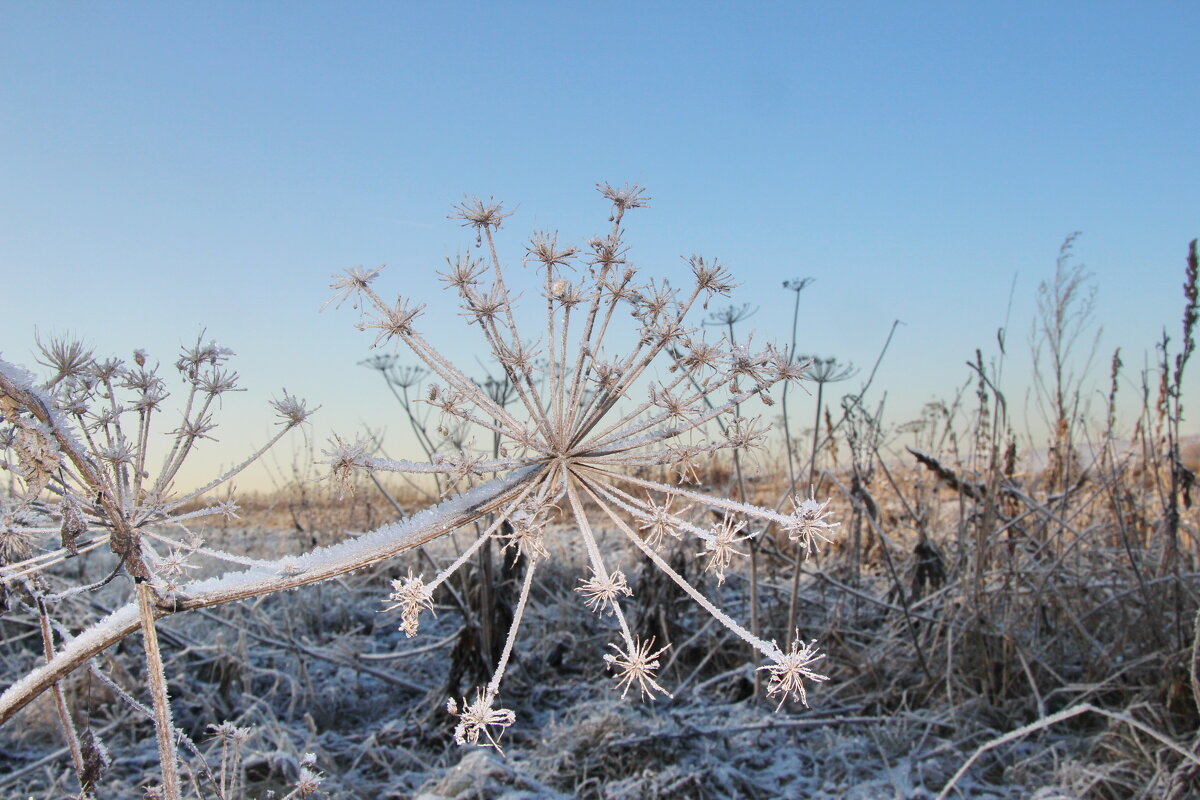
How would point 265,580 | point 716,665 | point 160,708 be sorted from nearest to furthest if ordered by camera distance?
point 265,580 → point 160,708 → point 716,665

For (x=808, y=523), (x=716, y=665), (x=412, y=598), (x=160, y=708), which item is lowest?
(x=716, y=665)

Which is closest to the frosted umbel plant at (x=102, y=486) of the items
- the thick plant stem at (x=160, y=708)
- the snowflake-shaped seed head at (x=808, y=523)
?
the thick plant stem at (x=160, y=708)

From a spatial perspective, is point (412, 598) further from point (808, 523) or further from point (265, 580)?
point (808, 523)

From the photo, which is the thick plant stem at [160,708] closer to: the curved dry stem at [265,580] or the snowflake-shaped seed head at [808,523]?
the curved dry stem at [265,580]

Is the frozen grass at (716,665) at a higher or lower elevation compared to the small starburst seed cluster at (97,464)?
lower

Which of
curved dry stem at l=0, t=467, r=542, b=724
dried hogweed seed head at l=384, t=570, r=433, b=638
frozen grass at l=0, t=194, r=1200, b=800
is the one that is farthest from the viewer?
frozen grass at l=0, t=194, r=1200, b=800

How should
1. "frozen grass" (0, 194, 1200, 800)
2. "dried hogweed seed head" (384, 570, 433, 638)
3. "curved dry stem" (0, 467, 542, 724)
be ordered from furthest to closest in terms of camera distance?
"frozen grass" (0, 194, 1200, 800), "dried hogweed seed head" (384, 570, 433, 638), "curved dry stem" (0, 467, 542, 724)

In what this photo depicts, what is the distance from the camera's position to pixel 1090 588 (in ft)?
16.6

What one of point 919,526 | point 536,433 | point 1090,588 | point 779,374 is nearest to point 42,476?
point 536,433

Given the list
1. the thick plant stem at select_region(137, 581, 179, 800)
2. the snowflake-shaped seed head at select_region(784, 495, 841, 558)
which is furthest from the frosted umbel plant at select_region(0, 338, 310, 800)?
the snowflake-shaped seed head at select_region(784, 495, 841, 558)

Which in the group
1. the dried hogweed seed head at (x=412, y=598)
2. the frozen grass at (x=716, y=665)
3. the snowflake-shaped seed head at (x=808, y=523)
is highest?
the snowflake-shaped seed head at (x=808, y=523)

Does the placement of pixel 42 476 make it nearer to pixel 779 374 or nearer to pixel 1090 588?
pixel 779 374

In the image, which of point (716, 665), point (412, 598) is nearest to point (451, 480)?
point (412, 598)

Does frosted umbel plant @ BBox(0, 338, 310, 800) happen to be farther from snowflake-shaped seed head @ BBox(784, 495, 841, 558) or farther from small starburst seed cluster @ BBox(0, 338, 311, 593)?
snowflake-shaped seed head @ BBox(784, 495, 841, 558)
